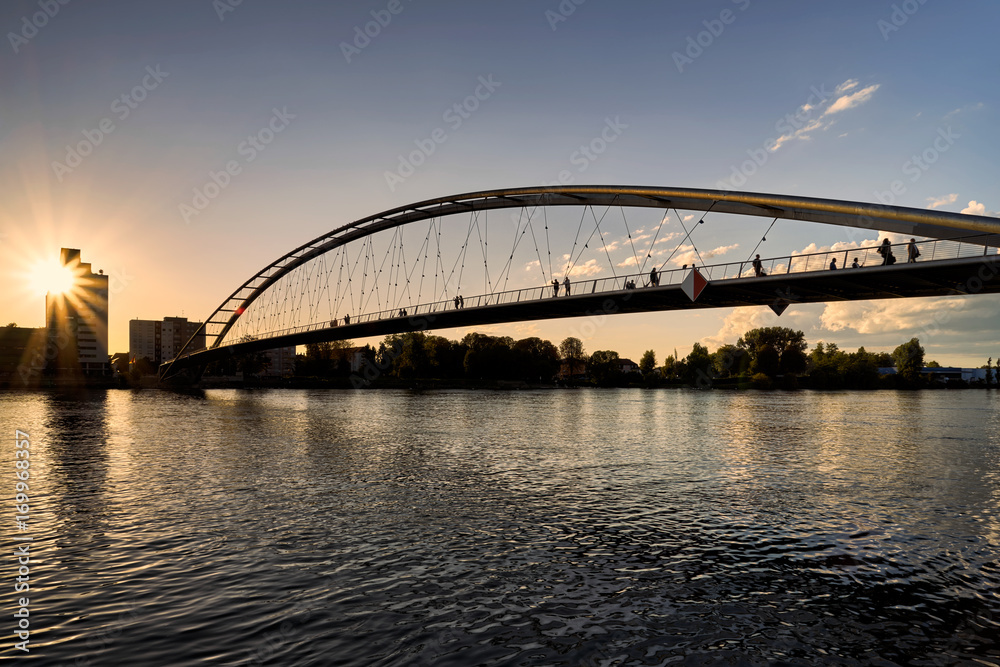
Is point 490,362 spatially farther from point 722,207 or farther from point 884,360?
point 884,360

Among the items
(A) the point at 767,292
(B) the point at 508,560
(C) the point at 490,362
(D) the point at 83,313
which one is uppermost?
(D) the point at 83,313

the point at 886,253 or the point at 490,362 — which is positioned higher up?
the point at 886,253

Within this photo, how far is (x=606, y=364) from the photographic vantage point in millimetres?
139000

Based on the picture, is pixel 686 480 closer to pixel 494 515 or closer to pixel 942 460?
pixel 494 515

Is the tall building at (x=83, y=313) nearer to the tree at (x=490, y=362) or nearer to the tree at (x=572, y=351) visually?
the tree at (x=490, y=362)

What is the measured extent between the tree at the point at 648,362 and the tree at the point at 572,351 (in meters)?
18.8

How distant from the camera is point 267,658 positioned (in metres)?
6.64

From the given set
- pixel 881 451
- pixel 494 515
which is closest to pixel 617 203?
pixel 881 451

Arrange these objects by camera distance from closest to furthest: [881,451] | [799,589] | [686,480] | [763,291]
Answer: [799,589] < [686,480] < [881,451] < [763,291]

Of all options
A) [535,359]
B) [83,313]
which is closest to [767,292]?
[535,359]

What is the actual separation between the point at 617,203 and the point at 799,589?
118ft

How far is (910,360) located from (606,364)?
72231mm

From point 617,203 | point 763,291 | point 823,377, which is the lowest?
point 823,377

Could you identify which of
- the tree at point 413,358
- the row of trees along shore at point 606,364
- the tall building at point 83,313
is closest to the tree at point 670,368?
the row of trees along shore at point 606,364
